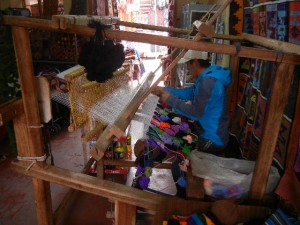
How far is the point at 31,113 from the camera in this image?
171 centimetres

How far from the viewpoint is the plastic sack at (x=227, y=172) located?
206 centimetres

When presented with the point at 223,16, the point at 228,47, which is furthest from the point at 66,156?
the point at 228,47

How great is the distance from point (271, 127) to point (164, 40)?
38.2 inches

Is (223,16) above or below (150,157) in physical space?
above

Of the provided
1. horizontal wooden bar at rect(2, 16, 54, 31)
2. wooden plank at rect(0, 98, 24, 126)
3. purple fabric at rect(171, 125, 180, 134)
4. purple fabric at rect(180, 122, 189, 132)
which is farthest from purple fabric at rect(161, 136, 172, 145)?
horizontal wooden bar at rect(2, 16, 54, 31)

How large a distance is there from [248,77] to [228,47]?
7.23 ft

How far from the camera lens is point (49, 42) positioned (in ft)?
19.4

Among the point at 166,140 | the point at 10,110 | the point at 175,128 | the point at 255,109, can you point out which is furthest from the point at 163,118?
the point at 10,110

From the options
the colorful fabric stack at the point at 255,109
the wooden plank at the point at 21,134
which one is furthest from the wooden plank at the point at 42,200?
the colorful fabric stack at the point at 255,109

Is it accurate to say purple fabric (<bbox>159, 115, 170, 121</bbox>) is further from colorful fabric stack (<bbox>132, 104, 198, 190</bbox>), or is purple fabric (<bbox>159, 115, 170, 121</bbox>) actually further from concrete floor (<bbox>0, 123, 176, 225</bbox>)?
concrete floor (<bbox>0, 123, 176, 225</bbox>)

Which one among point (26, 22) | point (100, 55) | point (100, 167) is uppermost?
point (26, 22)

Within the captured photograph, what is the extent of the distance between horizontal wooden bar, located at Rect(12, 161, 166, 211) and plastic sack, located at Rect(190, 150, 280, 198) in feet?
1.58

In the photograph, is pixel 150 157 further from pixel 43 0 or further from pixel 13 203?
pixel 43 0

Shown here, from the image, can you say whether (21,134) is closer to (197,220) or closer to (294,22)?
(197,220)
